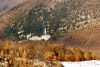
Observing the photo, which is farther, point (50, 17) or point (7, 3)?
point (7, 3)

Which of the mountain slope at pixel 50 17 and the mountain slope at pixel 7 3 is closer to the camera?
the mountain slope at pixel 50 17

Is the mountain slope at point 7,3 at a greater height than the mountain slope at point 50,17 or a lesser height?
greater

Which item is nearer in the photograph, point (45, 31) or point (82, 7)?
point (45, 31)

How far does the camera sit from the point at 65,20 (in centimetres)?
5106

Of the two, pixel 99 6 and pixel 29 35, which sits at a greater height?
pixel 99 6

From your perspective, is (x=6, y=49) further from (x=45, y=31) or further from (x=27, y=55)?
(x=45, y=31)

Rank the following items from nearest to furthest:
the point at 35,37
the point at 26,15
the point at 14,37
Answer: the point at 35,37 → the point at 14,37 → the point at 26,15

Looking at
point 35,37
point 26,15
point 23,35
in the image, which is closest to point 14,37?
point 23,35

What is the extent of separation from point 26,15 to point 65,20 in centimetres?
2188

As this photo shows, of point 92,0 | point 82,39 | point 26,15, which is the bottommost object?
point 82,39

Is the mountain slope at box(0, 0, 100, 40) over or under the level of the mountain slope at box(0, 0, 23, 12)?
under

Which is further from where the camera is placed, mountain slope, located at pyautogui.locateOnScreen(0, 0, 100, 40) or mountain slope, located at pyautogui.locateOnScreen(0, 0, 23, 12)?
mountain slope, located at pyautogui.locateOnScreen(0, 0, 23, 12)

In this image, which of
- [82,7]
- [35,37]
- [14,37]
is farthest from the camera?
[82,7]

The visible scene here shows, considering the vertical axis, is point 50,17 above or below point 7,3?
below
